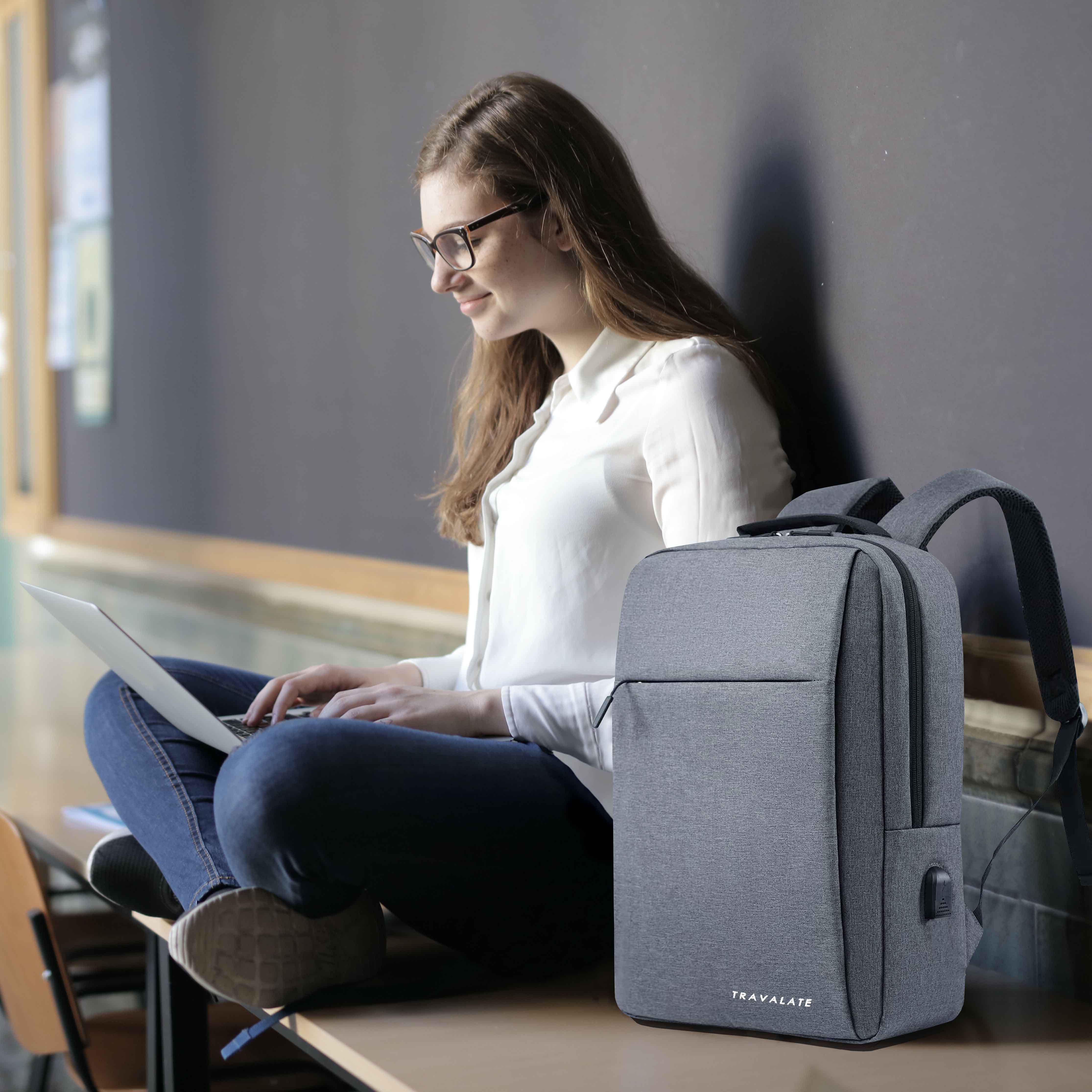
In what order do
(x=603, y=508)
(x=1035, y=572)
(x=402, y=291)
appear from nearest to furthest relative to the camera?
(x=1035, y=572) < (x=603, y=508) < (x=402, y=291)

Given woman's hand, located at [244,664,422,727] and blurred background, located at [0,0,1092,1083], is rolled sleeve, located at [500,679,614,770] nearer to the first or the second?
woman's hand, located at [244,664,422,727]

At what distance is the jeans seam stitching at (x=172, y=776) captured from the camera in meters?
1.08

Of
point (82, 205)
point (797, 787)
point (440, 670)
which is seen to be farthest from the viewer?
point (82, 205)

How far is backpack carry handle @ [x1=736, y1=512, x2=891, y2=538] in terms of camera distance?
39.3 inches

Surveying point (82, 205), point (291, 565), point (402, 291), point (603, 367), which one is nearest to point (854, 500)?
point (603, 367)

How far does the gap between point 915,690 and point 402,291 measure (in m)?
1.55

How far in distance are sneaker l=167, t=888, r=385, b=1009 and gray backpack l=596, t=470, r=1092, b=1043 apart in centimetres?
24

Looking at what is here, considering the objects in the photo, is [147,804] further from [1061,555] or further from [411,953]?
[1061,555]

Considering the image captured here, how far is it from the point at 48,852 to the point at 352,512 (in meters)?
0.94

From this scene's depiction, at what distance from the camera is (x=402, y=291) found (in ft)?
7.39

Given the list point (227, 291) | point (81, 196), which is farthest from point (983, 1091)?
point (81, 196)

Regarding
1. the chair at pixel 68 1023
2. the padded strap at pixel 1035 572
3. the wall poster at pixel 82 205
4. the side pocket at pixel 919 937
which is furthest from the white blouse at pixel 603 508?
the wall poster at pixel 82 205

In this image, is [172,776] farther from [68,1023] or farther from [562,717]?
[68,1023]

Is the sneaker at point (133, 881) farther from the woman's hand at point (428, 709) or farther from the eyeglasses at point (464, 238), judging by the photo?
the eyeglasses at point (464, 238)
